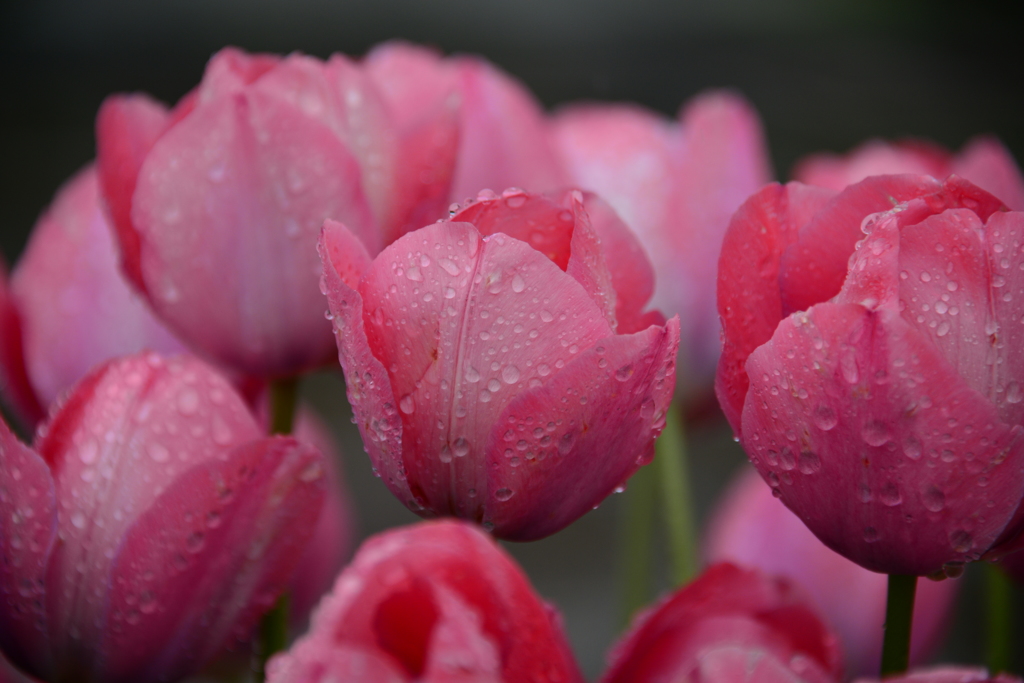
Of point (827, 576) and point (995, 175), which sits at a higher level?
point (995, 175)

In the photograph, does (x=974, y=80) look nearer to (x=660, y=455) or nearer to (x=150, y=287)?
(x=660, y=455)

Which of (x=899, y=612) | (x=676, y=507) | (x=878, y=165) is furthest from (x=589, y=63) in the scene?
(x=899, y=612)

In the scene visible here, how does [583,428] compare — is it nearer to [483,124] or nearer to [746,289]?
[746,289]

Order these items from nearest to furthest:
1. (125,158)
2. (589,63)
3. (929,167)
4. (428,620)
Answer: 1. (428,620)
2. (125,158)
3. (929,167)
4. (589,63)

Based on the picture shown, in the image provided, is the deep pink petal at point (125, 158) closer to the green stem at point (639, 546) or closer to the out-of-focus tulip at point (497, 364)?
the out-of-focus tulip at point (497, 364)

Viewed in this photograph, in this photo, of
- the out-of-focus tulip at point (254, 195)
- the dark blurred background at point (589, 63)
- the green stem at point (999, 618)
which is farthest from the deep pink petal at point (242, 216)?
the dark blurred background at point (589, 63)

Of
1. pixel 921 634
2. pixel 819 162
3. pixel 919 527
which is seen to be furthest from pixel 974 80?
pixel 919 527

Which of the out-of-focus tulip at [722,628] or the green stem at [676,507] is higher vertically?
the out-of-focus tulip at [722,628]
